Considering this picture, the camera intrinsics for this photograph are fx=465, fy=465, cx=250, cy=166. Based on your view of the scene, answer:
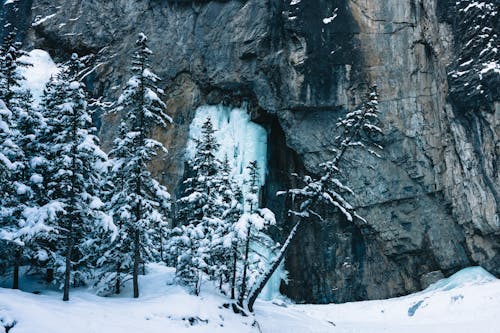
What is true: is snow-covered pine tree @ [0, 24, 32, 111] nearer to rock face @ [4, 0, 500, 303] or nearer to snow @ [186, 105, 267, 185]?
snow @ [186, 105, 267, 185]

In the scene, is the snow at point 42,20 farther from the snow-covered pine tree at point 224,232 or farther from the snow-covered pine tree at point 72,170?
the snow-covered pine tree at point 224,232

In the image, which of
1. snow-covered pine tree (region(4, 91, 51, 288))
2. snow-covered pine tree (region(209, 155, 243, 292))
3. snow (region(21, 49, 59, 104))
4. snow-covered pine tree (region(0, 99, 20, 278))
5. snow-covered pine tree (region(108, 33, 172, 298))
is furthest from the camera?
snow (region(21, 49, 59, 104))

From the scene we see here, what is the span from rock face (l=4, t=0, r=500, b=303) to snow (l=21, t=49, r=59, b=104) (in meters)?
7.63

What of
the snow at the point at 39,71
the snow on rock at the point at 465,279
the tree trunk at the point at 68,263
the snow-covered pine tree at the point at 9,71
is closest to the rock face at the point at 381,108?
the snow on rock at the point at 465,279

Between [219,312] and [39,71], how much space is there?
32800 mm

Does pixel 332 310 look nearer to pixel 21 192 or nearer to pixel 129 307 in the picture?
pixel 129 307

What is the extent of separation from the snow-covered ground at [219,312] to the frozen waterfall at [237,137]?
30.7 feet

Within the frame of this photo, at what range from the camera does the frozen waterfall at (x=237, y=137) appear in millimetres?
35906

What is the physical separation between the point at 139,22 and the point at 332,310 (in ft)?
93.2

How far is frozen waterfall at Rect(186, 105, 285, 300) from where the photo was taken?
118 ft

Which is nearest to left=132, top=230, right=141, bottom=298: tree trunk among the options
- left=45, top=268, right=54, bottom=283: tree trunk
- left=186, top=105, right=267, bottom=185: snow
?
left=45, top=268, right=54, bottom=283: tree trunk

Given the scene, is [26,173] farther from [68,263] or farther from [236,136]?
[236,136]

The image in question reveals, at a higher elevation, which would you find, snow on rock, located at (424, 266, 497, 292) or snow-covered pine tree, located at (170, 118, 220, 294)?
snow-covered pine tree, located at (170, 118, 220, 294)

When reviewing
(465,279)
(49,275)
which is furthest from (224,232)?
(465,279)
